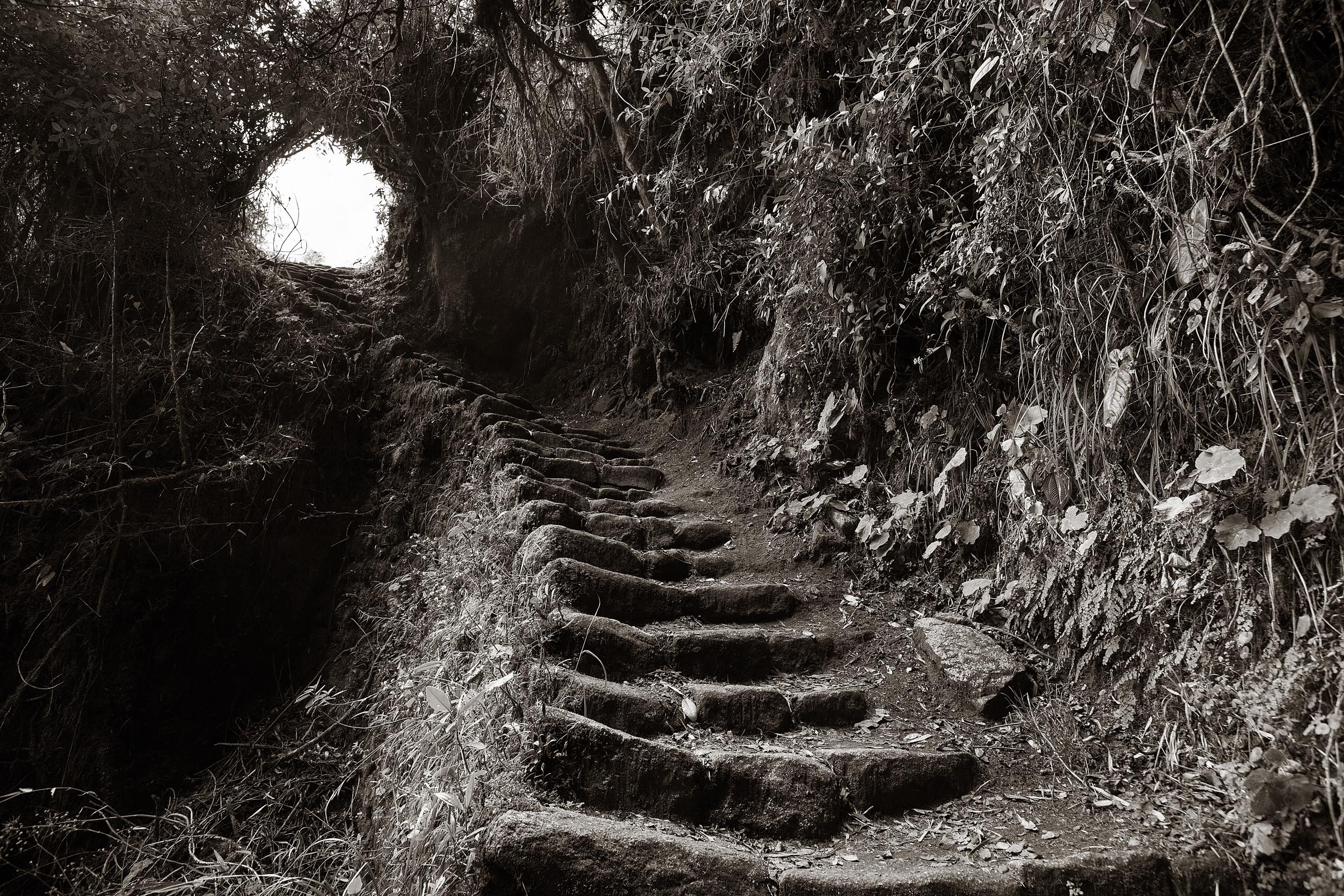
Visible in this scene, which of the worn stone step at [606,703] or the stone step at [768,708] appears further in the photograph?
the stone step at [768,708]

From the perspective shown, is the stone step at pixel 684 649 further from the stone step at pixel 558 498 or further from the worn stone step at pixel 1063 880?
the stone step at pixel 558 498

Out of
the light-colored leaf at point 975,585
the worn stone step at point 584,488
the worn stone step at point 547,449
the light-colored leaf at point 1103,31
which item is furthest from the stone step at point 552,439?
the light-colored leaf at point 1103,31

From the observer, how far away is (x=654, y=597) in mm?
3305

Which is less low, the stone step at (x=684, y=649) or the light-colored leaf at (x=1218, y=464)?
the light-colored leaf at (x=1218, y=464)

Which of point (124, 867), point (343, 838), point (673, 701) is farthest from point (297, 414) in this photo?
point (673, 701)

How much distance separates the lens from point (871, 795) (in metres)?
2.38

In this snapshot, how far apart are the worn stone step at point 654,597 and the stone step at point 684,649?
13cm

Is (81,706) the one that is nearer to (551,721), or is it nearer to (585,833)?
(551,721)

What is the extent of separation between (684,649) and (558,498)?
1.55 metres

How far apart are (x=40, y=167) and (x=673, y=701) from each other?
19.1 feet

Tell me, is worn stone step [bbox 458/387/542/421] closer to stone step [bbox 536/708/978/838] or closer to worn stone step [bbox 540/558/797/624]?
worn stone step [bbox 540/558/797/624]

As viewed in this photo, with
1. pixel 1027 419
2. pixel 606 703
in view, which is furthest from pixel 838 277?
pixel 606 703

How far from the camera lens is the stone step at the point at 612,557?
3.28m

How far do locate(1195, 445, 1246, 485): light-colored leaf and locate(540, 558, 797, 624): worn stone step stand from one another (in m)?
1.86
